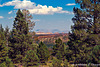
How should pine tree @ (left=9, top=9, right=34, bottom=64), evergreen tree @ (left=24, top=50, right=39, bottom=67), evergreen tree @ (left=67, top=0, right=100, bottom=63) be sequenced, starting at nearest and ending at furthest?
evergreen tree @ (left=24, top=50, right=39, bottom=67) → evergreen tree @ (left=67, top=0, right=100, bottom=63) → pine tree @ (left=9, top=9, right=34, bottom=64)

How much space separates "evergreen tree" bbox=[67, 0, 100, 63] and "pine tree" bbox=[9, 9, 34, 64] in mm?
8689

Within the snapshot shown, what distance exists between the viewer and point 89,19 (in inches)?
717

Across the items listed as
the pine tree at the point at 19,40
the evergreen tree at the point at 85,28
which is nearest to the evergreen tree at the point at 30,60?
the evergreen tree at the point at 85,28

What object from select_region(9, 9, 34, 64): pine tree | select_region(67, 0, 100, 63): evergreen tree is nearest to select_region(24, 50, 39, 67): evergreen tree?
select_region(67, 0, 100, 63): evergreen tree

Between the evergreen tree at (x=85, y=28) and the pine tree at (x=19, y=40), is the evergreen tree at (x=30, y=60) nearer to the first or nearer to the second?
the evergreen tree at (x=85, y=28)

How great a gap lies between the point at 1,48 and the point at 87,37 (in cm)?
1234

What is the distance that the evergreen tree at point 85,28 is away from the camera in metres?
17.6

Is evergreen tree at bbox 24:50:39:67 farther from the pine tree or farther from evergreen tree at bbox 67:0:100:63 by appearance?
the pine tree

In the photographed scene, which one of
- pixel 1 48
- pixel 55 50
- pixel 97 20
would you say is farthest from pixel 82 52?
pixel 55 50

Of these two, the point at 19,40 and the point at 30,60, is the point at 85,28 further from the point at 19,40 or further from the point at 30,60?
the point at 19,40

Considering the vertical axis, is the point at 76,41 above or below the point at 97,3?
below

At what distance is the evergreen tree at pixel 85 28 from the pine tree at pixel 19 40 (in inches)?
342

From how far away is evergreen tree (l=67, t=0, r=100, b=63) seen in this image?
17.6 m

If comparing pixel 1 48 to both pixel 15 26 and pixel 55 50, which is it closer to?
pixel 15 26
